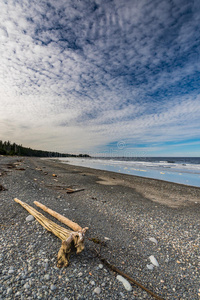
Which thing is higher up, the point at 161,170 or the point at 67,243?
the point at 67,243

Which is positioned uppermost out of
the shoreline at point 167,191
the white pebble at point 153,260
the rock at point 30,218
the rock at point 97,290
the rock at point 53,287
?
the rock at point 30,218

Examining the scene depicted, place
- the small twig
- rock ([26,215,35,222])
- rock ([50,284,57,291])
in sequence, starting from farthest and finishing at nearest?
rock ([26,215,35,222]), the small twig, rock ([50,284,57,291])

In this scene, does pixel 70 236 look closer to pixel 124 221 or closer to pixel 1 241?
pixel 1 241

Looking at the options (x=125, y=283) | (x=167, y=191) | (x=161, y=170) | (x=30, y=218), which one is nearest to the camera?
(x=125, y=283)

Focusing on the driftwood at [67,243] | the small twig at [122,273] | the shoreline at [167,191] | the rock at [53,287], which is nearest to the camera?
the rock at [53,287]

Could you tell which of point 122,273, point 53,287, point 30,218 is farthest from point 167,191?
point 53,287

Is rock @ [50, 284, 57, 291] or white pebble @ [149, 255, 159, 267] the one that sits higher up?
rock @ [50, 284, 57, 291]

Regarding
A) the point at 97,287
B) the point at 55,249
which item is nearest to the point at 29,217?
the point at 55,249

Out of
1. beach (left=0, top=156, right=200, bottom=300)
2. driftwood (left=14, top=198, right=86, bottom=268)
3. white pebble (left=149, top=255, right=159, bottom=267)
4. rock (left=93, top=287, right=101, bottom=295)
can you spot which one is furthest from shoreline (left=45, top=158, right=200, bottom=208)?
rock (left=93, top=287, right=101, bottom=295)

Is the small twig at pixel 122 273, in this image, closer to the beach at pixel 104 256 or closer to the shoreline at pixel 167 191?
the beach at pixel 104 256

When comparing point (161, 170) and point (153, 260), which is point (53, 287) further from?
point (161, 170)

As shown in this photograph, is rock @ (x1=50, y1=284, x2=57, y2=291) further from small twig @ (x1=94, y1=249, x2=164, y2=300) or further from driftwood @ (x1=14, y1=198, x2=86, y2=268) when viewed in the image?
small twig @ (x1=94, y1=249, x2=164, y2=300)

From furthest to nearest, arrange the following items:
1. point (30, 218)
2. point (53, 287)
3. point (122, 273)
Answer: point (30, 218) → point (122, 273) → point (53, 287)

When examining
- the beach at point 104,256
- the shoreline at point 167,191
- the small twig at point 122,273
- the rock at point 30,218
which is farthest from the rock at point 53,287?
the shoreline at point 167,191
